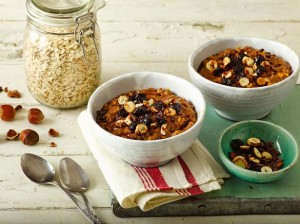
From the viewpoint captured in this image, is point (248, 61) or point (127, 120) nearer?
point (127, 120)

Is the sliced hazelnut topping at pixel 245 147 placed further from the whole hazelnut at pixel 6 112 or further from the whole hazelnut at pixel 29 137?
the whole hazelnut at pixel 6 112

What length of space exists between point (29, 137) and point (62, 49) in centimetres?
27

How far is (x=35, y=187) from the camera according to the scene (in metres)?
1.61

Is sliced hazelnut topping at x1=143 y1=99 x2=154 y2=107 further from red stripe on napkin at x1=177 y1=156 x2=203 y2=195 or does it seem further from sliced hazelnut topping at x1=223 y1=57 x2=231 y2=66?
sliced hazelnut topping at x1=223 y1=57 x2=231 y2=66

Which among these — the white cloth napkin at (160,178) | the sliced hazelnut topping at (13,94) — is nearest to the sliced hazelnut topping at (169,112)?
the white cloth napkin at (160,178)

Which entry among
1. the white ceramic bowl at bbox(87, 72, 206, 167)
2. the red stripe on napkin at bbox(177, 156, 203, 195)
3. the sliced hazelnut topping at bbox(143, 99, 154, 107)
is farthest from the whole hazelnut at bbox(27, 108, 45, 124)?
the red stripe on napkin at bbox(177, 156, 203, 195)

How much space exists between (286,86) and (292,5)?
85 centimetres

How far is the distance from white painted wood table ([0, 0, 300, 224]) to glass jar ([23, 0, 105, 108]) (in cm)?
9

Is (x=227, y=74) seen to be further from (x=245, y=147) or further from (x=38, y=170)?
(x=38, y=170)

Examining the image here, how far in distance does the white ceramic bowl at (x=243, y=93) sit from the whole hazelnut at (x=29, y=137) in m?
Result: 0.48

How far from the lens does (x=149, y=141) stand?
1470 millimetres

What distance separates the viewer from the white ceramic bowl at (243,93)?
1.69m

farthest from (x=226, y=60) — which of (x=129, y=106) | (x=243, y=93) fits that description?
(x=129, y=106)

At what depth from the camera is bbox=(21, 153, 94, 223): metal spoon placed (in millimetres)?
1613
